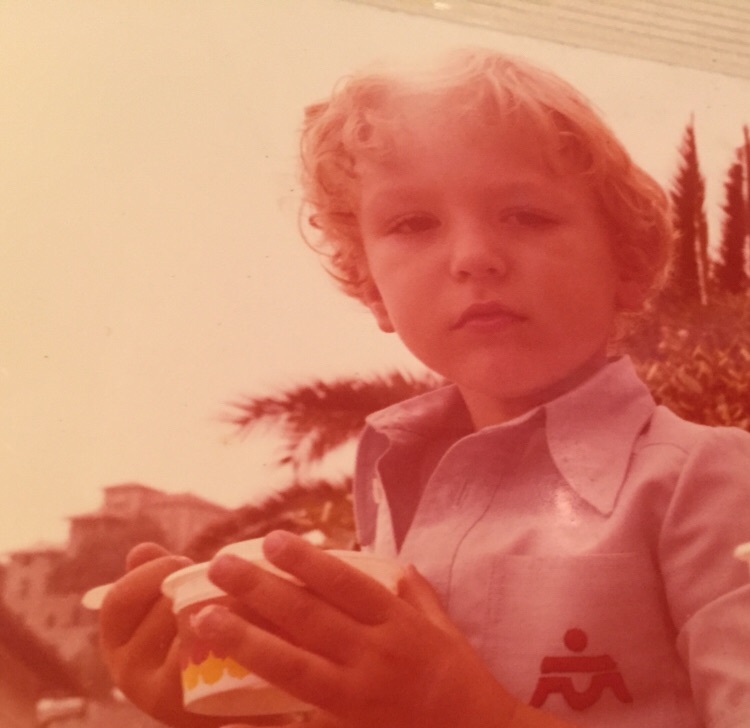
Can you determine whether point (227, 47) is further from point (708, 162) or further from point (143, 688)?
point (143, 688)

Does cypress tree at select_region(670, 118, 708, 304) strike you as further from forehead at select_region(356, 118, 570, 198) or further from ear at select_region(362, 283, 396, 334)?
ear at select_region(362, 283, 396, 334)

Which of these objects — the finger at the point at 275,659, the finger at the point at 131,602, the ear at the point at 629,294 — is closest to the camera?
the finger at the point at 275,659

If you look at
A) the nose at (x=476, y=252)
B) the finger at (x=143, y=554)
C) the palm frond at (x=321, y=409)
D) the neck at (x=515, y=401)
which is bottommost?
the finger at (x=143, y=554)

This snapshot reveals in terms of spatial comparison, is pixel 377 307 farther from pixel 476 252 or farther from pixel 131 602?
pixel 131 602

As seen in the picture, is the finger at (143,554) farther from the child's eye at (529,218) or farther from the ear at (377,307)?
the child's eye at (529,218)

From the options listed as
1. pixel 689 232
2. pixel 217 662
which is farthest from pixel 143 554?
pixel 689 232

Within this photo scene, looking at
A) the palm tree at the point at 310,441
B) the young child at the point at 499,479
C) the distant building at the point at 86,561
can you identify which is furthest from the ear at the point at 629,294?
the distant building at the point at 86,561

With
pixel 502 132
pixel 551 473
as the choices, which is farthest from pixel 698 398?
pixel 502 132

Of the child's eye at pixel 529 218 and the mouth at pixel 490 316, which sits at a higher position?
the child's eye at pixel 529 218
